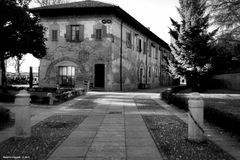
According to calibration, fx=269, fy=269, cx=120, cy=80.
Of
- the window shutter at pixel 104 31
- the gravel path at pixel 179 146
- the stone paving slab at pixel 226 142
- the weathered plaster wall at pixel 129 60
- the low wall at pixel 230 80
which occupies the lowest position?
the stone paving slab at pixel 226 142

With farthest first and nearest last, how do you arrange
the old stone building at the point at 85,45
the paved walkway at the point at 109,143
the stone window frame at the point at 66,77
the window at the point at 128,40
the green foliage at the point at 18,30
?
the window at the point at 128,40
the stone window frame at the point at 66,77
the old stone building at the point at 85,45
the green foliage at the point at 18,30
the paved walkway at the point at 109,143

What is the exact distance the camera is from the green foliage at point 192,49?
912 inches

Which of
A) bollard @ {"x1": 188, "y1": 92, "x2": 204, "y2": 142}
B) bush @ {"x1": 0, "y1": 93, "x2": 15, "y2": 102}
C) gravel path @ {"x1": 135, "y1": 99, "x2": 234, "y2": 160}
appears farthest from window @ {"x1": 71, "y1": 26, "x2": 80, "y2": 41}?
bollard @ {"x1": 188, "y1": 92, "x2": 204, "y2": 142}

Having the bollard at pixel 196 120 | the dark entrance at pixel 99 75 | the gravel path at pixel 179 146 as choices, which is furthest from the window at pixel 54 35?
the bollard at pixel 196 120

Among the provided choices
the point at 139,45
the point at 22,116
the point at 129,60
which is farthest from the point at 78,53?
the point at 22,116

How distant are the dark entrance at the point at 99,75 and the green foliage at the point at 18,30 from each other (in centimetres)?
898

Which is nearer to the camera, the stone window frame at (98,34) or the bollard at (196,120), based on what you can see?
the bollard at (196,120)

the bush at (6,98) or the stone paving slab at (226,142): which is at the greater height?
the bush at (6,98)

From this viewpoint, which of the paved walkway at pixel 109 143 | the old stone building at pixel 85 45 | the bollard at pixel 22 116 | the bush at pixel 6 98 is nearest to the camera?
the paved walkway at pixel 109 143

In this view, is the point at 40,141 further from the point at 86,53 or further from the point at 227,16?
the point at 86,53

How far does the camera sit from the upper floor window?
1038 inches

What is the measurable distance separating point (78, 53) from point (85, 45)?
1041 millimetres

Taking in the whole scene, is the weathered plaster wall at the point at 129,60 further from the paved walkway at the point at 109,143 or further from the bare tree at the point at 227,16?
the paved walkway at the point at 109,143

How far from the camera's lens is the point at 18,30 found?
16031 mm
